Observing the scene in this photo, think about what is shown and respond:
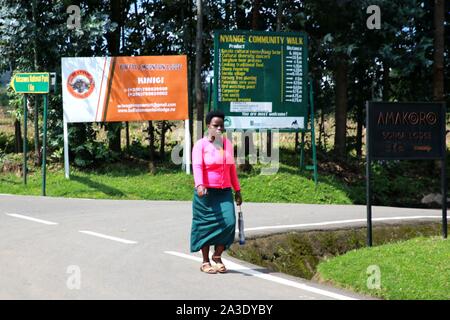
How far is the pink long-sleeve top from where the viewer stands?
337 inches

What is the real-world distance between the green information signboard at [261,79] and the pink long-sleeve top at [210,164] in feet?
38.6

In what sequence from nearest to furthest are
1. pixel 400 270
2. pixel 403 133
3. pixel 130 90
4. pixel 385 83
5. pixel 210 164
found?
pixel 210 164
pixel 400 270
pixel 403 133
pixel 130 90
pixel 385 83

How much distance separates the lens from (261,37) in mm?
20828

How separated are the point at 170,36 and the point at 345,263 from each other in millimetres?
16861

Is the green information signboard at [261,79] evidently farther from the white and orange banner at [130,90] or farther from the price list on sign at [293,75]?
the white and orange banner at [130,90]

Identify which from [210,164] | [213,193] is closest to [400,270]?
[213,193]

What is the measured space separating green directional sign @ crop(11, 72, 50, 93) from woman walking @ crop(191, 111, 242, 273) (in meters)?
12.0

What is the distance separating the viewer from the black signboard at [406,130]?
11.6 m

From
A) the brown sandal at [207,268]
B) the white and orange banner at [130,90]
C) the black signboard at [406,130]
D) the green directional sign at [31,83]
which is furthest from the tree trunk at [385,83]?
the brown sandal at [207,268]

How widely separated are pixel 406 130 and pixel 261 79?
9.52m

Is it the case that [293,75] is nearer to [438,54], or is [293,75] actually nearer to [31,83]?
[438,54]

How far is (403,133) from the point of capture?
11703 millimetres

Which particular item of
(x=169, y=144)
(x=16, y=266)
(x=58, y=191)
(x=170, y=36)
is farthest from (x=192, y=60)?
(x=16, y=266)
